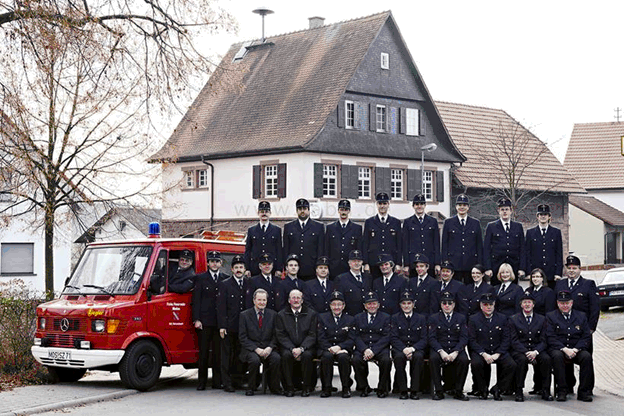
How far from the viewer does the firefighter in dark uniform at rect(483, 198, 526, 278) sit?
15.8m

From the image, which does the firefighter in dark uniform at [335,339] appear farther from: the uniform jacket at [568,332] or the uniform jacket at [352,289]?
the uniform jacket at [568,332]

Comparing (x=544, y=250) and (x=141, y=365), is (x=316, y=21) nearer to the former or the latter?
(x=544, y=250)

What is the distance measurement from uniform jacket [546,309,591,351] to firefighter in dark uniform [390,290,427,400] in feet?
5.91

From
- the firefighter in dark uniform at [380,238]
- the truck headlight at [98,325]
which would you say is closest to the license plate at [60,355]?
the truck headlight at [98,325]

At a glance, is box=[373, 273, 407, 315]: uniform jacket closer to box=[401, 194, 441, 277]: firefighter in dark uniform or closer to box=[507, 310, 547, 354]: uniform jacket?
box=[401, 194, 441, 277]: firefighter in dark uniform

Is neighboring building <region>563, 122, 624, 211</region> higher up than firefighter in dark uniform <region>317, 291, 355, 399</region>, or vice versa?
neighboring building <region>563, 122, 624, 211</region>

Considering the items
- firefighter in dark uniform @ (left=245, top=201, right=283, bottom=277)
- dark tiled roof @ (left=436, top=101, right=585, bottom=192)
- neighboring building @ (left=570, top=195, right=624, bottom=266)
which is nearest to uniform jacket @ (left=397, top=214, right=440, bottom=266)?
firefighter in dark uniform @ (left=245, top=201, right=283, bottom=277)

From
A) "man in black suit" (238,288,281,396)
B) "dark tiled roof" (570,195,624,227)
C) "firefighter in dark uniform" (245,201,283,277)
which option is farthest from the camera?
"dark tiled roof" (570,195,624,227)

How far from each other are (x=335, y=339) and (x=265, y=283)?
4.92ft

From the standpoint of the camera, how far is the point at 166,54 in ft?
52.3

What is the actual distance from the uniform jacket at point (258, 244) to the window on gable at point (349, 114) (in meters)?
27.8

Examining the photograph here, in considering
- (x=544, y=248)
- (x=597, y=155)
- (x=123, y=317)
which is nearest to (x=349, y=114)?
(x=544, y=248)

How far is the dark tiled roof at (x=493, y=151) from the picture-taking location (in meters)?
50.0

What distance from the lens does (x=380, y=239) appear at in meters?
16.1
